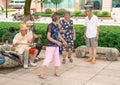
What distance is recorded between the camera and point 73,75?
26.2 ft

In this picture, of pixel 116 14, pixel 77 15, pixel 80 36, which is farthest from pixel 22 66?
pixel 77 15

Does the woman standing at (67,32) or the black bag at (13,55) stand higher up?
the woman standing at (67,32)

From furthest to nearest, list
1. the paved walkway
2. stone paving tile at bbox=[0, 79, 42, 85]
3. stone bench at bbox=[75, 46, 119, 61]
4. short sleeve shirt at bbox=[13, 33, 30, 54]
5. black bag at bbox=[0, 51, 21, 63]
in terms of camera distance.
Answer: stone bench at bbox=[75, 46, 119, 61]
short sleeve shirt at bbox=[13, 33, 30, 54]
black bag at bbox=[0, 51, 21, 63]
the paved walkway
stone paving tile at bbox=[0, 79, 42, 85]

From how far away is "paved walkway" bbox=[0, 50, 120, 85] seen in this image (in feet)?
24.0

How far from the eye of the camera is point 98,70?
8.58 m

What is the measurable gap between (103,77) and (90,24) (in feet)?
6.77

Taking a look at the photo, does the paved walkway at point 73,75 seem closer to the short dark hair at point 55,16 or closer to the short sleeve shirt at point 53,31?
the short sleeve shirt at point 53,31

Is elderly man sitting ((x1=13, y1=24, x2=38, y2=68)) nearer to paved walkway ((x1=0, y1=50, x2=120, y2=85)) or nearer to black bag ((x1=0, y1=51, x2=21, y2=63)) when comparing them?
black bag ((x1=0, y1=51, x2=21, y2=63))

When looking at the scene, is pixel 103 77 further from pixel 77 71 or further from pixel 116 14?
pixel 116 14

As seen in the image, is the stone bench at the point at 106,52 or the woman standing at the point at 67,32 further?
the stone bench at the point at 106,52

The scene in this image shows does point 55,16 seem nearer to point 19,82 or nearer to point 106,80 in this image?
point 19,82

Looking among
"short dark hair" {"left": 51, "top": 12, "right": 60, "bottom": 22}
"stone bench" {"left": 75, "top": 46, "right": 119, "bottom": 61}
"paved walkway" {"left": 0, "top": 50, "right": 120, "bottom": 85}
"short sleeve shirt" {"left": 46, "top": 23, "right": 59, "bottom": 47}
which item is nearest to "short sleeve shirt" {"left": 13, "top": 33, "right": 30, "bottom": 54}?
"paved walkway" {"left": 0, "top": 50, "right": 120, "bottom": 85}

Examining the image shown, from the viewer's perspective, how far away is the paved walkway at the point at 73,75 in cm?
732

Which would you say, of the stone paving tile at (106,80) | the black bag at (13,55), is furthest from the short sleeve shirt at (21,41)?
the stone paving tile at (106,80)
